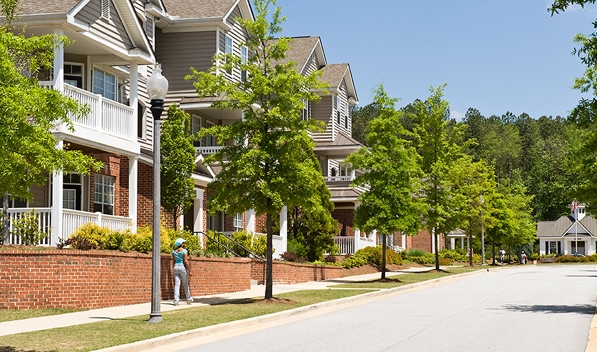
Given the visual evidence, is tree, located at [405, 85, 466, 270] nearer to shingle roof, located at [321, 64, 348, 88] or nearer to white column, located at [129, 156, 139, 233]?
shingle roof, located at [321, 64, 348, 88]

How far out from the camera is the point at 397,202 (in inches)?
1300

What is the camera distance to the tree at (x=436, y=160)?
4209 centimetres

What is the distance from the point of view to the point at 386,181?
33.5 m

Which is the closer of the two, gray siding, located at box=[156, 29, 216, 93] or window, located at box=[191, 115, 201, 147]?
window, located at box=[191, 115, 201, 147]

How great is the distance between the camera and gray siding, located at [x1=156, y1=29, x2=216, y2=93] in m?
34.0

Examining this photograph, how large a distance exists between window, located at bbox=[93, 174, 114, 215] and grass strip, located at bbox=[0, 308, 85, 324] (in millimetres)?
8658

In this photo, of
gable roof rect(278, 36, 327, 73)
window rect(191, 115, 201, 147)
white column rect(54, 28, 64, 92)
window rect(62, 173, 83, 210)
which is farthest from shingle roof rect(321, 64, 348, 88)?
white column rect(54, 28, 64, 92)

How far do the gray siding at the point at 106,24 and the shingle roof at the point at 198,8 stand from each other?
33.2 feet

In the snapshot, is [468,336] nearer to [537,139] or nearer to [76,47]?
→ [76,47]

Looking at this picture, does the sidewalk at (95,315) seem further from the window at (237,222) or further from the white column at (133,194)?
the window at (237,222)

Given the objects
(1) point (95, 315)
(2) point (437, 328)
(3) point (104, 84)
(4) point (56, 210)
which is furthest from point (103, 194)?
(2) point (437, 328)

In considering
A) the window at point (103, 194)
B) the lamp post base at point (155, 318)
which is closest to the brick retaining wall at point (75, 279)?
the lamp post base at point (155, 318)

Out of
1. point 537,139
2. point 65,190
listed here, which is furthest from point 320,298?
point 537,139

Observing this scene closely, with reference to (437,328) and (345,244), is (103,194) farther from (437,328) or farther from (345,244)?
(345,244)
